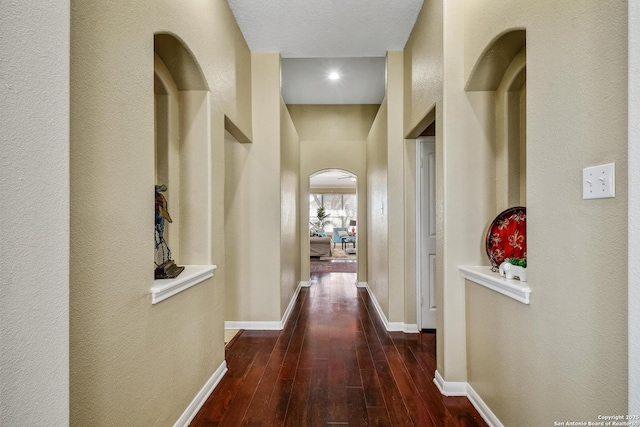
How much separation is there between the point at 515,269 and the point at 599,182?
2.26 feet

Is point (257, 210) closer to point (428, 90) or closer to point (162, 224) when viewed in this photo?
point (162, 224)

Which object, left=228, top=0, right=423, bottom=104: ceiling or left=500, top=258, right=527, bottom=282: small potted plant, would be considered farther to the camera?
left=228, top=0, right=423, bottom=104: ceiling

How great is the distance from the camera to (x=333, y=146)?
5.36 m

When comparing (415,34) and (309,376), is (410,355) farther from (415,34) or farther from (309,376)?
(415,34)

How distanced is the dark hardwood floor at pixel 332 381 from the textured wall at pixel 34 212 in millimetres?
1331

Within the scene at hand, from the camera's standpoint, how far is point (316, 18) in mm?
2801

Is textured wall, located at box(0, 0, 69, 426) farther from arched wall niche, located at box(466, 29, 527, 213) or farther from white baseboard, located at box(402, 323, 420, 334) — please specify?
white baseboard, located at box(402, 323, 420, 334)

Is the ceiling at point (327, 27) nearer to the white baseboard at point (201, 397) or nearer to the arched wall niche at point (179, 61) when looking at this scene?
the arched wall niche at point (179, 61)

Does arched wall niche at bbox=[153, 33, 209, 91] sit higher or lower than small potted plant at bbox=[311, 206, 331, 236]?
higher

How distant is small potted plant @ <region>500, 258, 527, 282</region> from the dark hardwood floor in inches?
37.3

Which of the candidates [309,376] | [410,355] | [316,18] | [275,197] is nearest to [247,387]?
[309,376]

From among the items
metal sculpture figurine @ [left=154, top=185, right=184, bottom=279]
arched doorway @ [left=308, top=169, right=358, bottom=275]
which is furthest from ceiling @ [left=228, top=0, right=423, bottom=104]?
arched doorway @ [left=308, top=169, right=358, bottom=275]
